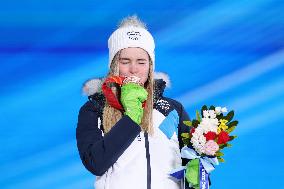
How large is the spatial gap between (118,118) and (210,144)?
1.61 ft

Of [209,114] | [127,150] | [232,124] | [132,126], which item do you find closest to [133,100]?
[132,126]

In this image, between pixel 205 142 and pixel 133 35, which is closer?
pixel 205 142

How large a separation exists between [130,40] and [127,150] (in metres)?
0.59

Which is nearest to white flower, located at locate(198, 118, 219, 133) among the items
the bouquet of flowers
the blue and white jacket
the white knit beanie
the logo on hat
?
the bouquet of flowers

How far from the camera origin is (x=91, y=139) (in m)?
2.94

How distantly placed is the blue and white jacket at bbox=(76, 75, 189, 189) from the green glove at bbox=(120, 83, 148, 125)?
4 centimetres

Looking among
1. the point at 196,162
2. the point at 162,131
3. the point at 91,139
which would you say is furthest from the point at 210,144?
the point at 91,139

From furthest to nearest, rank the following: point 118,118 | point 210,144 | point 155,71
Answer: point 155,71, point 118,118, point 210,144

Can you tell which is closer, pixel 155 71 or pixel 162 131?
pixel 162 131

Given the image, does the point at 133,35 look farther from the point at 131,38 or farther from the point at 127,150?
the point at 127,150

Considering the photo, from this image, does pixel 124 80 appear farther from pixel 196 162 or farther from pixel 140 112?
pixel 196 162

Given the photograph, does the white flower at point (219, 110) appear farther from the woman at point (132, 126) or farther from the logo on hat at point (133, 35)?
the logo on hat at point (133, 35)

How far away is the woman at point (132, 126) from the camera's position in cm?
286

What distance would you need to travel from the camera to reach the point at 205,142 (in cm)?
283
